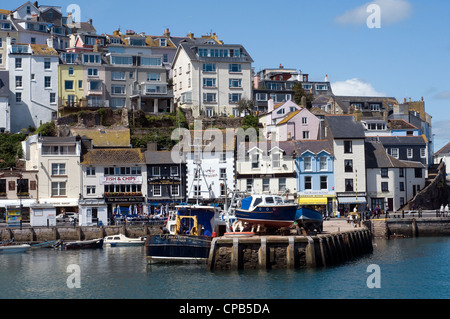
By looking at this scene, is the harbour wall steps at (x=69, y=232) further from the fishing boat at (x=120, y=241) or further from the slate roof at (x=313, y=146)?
the slate roof at (x=313, y=146)

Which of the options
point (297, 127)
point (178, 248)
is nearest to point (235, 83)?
point (297, 127)

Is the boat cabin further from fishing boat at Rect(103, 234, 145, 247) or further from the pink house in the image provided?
the pink house

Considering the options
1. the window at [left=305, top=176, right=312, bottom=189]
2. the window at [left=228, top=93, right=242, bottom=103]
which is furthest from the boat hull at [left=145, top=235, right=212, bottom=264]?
the window at [left=228, top=93, right=242, bottom=103]

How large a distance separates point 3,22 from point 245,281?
74.3 meters

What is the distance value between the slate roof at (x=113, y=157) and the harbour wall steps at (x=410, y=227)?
24949 millimetres

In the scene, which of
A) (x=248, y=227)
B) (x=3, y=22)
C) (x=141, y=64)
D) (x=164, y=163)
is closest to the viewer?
(x=248, y=227)

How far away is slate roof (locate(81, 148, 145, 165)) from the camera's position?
75.9 meters

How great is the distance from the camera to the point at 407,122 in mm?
97062

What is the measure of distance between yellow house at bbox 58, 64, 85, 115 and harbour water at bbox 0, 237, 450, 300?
3817cm

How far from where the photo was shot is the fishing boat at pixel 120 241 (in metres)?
65.8

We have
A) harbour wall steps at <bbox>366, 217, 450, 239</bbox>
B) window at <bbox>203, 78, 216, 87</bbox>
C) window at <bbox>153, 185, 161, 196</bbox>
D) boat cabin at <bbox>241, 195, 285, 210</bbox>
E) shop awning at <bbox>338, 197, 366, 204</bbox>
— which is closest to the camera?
boat cabin at <bbox>241, 195, 285, 210</bbox>
